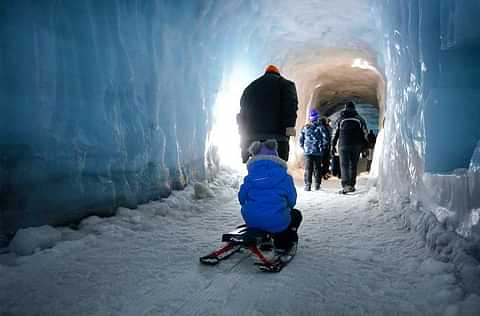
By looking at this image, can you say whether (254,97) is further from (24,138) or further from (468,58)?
(24,138)

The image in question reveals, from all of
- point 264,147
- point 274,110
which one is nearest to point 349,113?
point 274,110

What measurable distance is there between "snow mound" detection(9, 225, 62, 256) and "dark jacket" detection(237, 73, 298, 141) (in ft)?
7.43

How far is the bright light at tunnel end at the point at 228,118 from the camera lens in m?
7.44

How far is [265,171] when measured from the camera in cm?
264

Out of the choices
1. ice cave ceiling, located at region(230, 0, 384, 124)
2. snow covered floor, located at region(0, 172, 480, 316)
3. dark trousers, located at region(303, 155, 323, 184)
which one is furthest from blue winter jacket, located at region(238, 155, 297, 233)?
ice cave ceiling, located at region(230, 0, 384, 124)

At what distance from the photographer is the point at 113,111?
3.88 m

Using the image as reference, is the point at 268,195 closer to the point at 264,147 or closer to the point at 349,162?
the point at 264,147

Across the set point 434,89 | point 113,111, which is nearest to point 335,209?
point 434,89

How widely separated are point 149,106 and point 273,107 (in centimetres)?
176

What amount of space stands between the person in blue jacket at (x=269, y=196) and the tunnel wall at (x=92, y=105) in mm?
1747

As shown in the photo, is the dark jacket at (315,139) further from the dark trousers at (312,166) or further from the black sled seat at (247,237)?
the black sled seat at (247,237)

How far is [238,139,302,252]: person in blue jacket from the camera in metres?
2.60

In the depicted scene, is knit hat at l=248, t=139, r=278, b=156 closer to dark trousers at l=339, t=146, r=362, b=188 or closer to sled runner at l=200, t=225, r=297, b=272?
sled runner at l=200, t=225, r=297, b=272

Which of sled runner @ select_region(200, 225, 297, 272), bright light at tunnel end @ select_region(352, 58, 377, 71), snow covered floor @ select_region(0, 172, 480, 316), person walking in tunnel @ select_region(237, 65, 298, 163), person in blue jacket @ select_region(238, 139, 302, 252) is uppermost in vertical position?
bright light at tunnel end @ select_region(352, 58, 377, 71)
